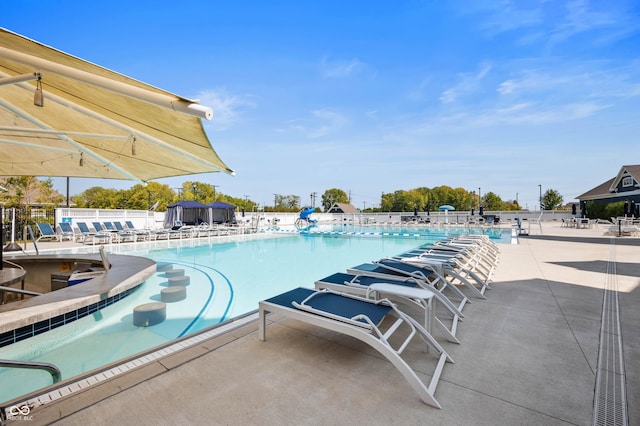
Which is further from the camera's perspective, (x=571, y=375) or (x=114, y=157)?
(x=114, y=157)

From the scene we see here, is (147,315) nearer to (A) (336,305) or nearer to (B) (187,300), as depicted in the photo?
(B) (187,300)

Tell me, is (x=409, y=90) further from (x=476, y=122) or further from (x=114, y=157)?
(x=114, y=157)

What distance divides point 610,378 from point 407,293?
1.37 meters

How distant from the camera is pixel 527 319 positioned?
295 centimetres

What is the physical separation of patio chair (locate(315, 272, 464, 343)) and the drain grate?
2.88 ft

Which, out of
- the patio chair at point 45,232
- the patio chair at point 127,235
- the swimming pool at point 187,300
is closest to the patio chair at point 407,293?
the swimming pool at point 187,300

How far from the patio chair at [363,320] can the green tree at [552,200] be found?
52.8m

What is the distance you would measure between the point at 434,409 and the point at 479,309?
2.03m

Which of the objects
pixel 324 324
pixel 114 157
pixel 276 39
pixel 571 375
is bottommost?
pixel 571 375

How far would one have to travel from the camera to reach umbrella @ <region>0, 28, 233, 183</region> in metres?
1.81

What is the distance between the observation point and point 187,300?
472cm

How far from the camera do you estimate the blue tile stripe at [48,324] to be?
2.58m

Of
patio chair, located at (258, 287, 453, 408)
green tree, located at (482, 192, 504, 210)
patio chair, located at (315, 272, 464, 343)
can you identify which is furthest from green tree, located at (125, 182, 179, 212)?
green tree, located at (482, 192, 504, 210)

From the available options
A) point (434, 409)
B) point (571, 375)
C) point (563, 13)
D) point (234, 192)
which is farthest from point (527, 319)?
point (234, 192)
